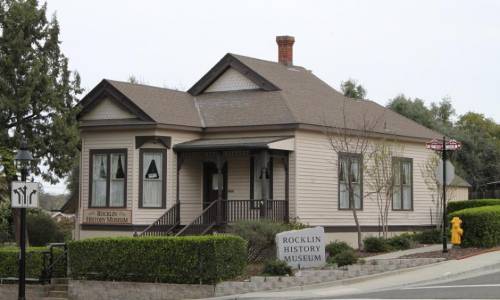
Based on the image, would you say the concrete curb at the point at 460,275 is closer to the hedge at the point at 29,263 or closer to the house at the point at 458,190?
the hedge at the point at 29,263

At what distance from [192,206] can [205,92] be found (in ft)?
15.6

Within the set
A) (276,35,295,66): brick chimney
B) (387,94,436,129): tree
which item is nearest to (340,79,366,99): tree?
(387,94,436,129): tree

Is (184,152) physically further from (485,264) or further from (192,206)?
(485,264)

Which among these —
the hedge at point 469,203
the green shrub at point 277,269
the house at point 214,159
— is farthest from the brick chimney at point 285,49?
the green shrub at point 277,269

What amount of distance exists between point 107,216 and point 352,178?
847 cm

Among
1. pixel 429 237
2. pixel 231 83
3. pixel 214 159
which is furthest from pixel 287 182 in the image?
pixel 429 237

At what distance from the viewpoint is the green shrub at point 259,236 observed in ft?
80.2

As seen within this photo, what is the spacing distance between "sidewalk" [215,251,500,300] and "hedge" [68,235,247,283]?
1.27m

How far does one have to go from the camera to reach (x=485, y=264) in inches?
892

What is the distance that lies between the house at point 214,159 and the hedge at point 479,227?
15.1 feet

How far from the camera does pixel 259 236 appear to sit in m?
24.5

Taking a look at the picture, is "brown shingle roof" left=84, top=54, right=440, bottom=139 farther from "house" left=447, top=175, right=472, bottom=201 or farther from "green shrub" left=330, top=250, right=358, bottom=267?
"green shrub" left=330, top=250, right=358, bottom=267

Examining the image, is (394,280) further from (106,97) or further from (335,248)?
(106,97)

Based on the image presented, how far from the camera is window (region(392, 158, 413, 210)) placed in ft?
104
